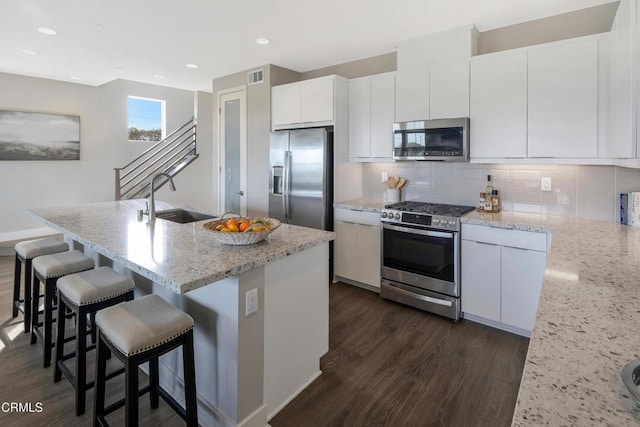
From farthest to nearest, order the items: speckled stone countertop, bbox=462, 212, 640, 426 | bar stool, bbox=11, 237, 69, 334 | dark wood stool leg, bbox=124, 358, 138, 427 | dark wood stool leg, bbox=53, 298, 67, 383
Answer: bar stool, bbox=11, 237, 69, 334, dark wood stool leg, bbox=53, 298, 67, 383, dark wood stool leg, bbox=124, 358, 138, 427, speckled stone countertop, bbox=462, 212, 640, 426

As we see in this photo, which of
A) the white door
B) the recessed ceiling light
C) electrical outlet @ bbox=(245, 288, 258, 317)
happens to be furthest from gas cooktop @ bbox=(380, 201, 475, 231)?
the recessed ceiling light

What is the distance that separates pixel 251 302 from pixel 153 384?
86cm

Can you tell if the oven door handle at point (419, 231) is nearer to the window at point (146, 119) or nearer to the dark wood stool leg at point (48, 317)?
the dark wood stool leg at point (48, 317)

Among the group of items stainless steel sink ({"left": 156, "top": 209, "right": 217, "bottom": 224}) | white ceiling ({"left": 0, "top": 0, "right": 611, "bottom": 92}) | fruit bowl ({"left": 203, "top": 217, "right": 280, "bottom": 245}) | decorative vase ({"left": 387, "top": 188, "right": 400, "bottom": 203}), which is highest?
white ceiling ({"left": 0, "top": 0, "right": 611, "bottom": 92})

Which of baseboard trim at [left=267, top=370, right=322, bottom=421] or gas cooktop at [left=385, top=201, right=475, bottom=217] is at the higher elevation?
gas cooktop at [left=385, top=201, right=475, bottom=217]

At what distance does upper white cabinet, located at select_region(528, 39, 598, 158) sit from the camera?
266 centimetres

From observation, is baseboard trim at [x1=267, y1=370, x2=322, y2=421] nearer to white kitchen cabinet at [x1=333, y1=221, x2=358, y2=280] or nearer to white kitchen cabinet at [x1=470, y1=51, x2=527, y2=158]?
white kitchen cabinet at [x1=333, y1=221, x2=358, y2=280]

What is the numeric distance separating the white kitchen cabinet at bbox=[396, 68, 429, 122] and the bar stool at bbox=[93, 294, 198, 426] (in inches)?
113

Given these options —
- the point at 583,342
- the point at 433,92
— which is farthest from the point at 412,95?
the point at 583,342

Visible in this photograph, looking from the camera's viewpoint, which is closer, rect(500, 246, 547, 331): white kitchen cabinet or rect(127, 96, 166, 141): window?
rect(500, 246, 547, 331): white kitchen cabinet

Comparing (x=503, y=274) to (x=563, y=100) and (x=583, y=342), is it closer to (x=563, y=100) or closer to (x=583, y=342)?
(x=563, y=100)

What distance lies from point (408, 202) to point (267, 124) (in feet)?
6.88

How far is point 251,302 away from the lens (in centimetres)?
172

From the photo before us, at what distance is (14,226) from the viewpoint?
19.1 feet
